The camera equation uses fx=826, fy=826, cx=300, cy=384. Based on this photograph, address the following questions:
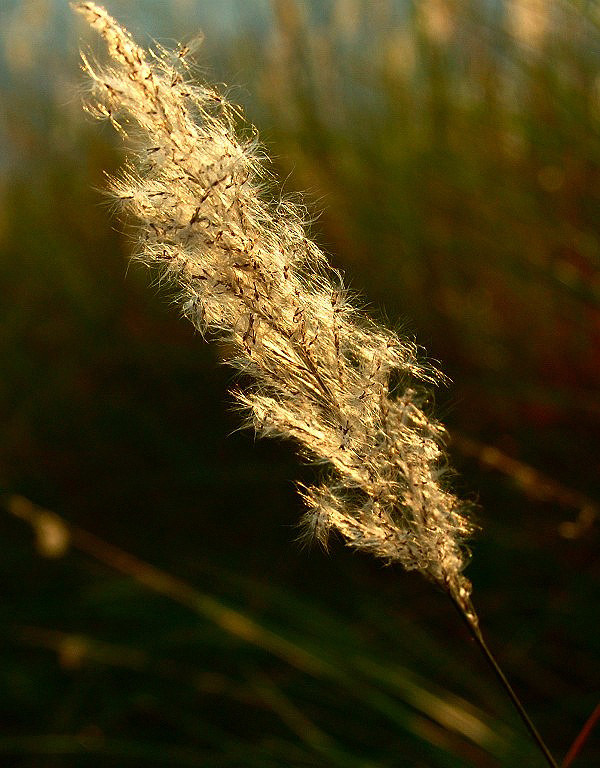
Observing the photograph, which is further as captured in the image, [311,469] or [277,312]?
[311,469]

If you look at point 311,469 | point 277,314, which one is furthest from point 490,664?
point 311,469

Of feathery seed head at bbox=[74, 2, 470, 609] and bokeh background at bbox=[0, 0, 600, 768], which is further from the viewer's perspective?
bokeh background at bbox=[0, 0, 600, 768]

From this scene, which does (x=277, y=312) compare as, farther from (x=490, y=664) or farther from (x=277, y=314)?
(x=490, y=664)

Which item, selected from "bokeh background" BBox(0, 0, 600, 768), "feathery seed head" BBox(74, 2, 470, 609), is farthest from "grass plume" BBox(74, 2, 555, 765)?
"bokeh background" BBox(0, 0, 600, 768)

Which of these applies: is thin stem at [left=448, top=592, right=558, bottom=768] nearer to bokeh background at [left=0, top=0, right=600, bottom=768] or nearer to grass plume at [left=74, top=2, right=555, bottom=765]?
grass plume at [left=74, top=2, right=555, bottom=765]

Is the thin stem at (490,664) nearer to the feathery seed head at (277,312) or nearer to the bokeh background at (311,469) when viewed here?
the feathery seed head at (277,312)
